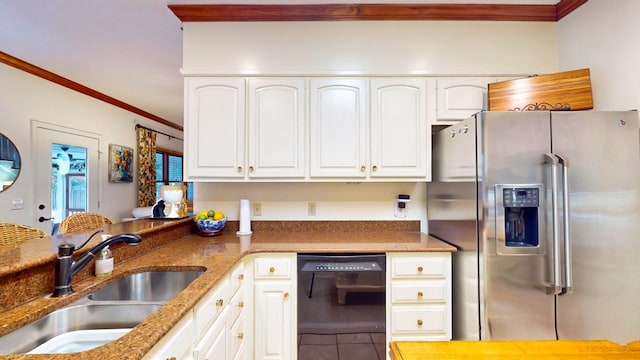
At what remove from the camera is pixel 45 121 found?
11.1ft

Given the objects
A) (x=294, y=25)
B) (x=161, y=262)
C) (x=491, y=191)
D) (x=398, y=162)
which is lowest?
(x=161, y=262)

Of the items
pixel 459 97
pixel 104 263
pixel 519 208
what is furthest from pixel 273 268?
pixel 459 97

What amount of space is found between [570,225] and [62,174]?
5.13m

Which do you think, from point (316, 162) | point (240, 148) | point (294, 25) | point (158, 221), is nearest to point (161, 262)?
point (158, 221)

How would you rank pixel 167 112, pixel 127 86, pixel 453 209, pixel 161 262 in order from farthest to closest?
pixel 167 112 < pixel 127 86 < pixel 453 209 < pixel 161 262

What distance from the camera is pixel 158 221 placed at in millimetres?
2084

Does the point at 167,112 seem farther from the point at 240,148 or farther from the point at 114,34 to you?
the point at 240,148

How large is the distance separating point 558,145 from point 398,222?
1180 mm

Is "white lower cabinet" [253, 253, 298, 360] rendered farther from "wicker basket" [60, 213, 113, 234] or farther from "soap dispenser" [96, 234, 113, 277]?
"wicker basket" [60, 213, 113, 234]

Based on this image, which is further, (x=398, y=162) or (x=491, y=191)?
(x=398, y=162)

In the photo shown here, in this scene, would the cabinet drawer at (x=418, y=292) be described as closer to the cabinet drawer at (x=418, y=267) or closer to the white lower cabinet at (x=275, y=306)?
the cabinet drawer at (x=418, y=267)

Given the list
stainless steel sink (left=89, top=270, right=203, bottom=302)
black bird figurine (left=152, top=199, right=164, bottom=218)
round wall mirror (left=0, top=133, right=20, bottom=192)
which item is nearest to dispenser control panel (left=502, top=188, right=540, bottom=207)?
stainless steel sink (left=89, top=270, right=203, bottom=302)

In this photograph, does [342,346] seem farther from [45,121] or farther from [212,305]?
[45,121]

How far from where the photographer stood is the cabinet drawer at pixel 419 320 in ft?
5.99
